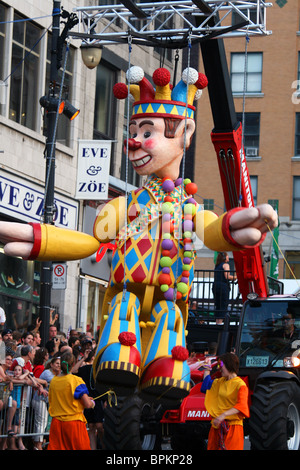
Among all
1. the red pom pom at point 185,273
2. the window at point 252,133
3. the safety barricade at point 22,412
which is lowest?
the safety barricade at point 22,412

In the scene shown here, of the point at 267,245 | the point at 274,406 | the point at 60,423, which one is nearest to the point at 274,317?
the point at 274,406

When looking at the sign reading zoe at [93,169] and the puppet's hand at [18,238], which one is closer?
the puppet's hand at [18,238]

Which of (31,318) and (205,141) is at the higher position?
(205,141)

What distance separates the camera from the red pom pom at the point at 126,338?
9.41 metres

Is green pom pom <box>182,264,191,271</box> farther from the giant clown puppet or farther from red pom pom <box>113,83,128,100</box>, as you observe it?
red pom pom <box>113,83,128,100</box>

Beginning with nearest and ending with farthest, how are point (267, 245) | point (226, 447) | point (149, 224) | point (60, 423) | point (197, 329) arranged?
point (149, 224)
point (226, 447)
point (60, 423)
point (197, 329)
point (267, 245)

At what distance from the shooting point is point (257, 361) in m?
12.9

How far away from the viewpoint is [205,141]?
143 feet

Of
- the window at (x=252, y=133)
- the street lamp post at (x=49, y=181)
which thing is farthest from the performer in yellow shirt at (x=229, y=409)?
the window at (x=252, y=133)

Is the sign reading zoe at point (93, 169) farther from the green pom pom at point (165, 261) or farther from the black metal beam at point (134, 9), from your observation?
the green pom pom at point (165, 261)

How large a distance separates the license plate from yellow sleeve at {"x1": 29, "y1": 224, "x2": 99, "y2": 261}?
369cm

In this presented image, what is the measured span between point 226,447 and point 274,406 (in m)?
0.66

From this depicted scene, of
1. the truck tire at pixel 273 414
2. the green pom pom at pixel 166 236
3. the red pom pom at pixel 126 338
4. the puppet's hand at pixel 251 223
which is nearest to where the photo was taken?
the puppet's hand at pixel 251 223
